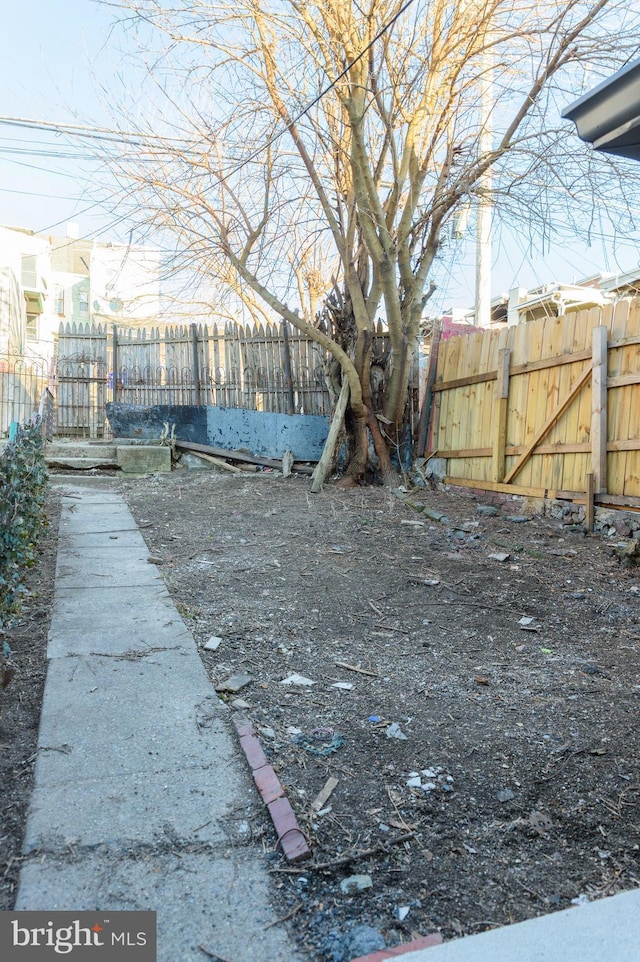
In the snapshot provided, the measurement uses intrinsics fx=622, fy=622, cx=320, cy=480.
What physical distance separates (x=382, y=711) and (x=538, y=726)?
0.63 meters

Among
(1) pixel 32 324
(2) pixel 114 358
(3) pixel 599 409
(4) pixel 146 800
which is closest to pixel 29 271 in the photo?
(1) pixel 32 324

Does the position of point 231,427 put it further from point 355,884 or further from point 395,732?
point 355,884

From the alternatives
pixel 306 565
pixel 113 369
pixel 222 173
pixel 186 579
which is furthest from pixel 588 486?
pixel 113 369

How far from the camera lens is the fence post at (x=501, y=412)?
289 inches

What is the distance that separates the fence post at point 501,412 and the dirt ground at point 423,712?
1.78m

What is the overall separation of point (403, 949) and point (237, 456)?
27.7 feet

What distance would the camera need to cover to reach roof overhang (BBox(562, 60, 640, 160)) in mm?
1728

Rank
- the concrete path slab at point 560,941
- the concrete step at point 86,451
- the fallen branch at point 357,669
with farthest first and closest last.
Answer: the concrete step at point 86,451 → the fallen branch at point 357,669 → the concrete path slab at point 560,941

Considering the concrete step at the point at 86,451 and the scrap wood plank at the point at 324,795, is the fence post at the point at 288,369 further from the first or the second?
the scrap wood plank at the point at 324,795

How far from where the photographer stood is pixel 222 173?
795cm

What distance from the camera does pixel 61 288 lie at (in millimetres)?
50719

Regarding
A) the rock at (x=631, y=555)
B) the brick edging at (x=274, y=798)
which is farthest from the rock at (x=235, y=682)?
the rock at (x=631, y=555)

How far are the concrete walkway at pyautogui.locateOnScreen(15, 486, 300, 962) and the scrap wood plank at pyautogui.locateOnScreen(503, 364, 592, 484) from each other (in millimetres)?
4732

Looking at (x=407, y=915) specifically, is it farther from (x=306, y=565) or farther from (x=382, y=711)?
(x=306, y=565)
